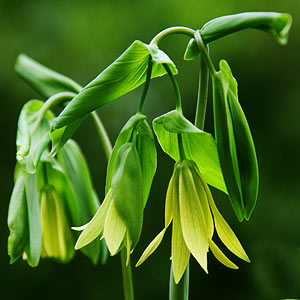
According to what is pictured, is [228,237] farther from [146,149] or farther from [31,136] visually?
[31,136]

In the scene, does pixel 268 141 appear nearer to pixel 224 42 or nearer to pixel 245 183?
pixel 224 42

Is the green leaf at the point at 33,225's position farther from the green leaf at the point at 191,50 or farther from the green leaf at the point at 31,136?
the green leaf at the point at 191,50

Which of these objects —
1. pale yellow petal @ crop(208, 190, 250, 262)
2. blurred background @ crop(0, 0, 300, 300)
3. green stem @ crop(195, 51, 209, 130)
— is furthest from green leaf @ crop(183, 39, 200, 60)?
blurred background @ crop(0, 0, 300, 300)

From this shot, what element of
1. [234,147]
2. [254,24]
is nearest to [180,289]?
[234,147]

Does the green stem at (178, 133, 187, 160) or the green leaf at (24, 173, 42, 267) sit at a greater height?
the green stem at (178, 133, 187, 160)

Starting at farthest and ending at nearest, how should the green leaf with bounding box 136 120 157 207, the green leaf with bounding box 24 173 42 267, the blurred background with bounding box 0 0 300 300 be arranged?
the blurred background with bounding box 0 0 300 300
the green leaf with bounding box 24 173 42 267
the green leaf with bounding box 136 120 157 207

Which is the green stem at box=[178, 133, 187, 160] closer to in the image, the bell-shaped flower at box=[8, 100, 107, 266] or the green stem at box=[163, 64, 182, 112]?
the green stem at box=[163, 64, 182, 112]
